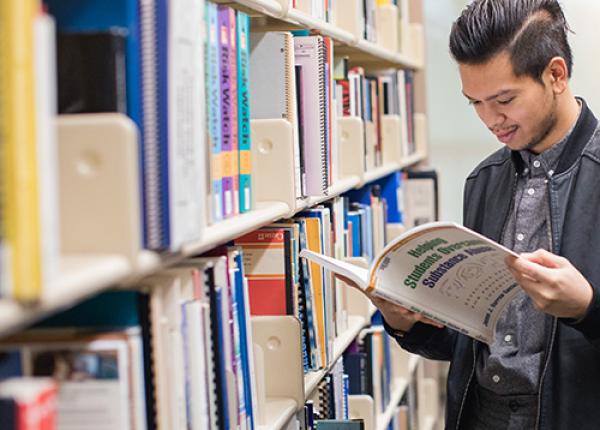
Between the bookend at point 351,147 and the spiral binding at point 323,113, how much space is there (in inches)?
17.9

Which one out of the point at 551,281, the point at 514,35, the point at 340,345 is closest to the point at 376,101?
the point at 340,345

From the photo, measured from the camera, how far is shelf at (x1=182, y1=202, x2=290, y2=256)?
1.19 m

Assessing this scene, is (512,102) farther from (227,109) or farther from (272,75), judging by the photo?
(227,109)

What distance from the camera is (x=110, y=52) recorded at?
3.18 ft

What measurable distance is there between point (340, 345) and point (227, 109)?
975 mm

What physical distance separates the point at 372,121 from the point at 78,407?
204 cm

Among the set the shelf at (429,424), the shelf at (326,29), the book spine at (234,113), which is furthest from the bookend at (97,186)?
the shelf at (429,424)

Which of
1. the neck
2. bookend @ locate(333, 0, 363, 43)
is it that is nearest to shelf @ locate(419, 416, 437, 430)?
bookend @ locate(333, 0, 363, 43)

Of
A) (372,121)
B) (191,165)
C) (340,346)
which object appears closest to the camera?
(191,165)

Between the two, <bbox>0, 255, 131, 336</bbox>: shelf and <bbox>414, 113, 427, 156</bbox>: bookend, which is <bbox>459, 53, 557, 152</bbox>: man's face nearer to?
<bbox>0, 255, 131, 336</bbox>: shelf

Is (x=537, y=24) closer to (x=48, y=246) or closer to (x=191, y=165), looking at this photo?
(x=191, y=165)

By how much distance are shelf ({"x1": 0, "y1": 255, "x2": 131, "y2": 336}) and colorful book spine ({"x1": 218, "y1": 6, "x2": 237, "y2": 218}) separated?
520 millimetres

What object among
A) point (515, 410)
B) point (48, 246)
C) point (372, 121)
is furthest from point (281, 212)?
point (372, 121)

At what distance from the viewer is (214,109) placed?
1.36m
